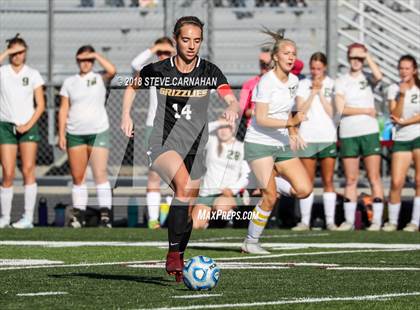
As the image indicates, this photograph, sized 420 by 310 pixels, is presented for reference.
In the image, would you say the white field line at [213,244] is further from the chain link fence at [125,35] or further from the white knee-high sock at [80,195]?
the chain link fence at [125,35]

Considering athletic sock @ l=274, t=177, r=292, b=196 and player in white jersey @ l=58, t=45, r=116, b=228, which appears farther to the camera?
player in white jersey @ l=58, t=45, r=116, b=228

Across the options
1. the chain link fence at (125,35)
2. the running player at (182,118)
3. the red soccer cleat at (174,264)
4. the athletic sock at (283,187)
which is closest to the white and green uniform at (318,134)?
the athletic sock at (283,187)

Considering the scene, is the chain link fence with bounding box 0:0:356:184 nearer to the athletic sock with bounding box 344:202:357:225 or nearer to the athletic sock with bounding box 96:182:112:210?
the athletic sock with bounding box 96:182:112:210

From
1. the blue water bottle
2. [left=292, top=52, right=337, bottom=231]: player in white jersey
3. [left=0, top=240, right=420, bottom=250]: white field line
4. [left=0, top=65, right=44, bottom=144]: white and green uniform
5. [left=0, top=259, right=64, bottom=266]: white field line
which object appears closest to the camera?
[left=0, top=259, right=64, bottom=266]: white field line

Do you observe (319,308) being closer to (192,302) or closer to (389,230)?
(192,302)

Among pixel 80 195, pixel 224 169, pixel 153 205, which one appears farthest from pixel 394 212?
pixel 80 195

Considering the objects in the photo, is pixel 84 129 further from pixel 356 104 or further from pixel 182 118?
pixel 182 118

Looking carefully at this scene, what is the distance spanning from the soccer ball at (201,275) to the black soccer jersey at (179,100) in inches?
46.4

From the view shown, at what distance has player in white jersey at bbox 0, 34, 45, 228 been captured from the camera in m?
15.6

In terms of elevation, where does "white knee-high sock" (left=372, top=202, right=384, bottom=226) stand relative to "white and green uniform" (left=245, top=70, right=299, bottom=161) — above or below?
below

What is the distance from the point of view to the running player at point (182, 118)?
883 centimetres

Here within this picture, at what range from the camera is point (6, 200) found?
15.9 meters

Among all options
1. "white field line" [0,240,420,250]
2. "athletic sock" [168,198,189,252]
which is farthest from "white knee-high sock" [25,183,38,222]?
"athletic sock" [168,198,189,252]

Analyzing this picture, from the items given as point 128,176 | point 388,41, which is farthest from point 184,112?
point 388,41
